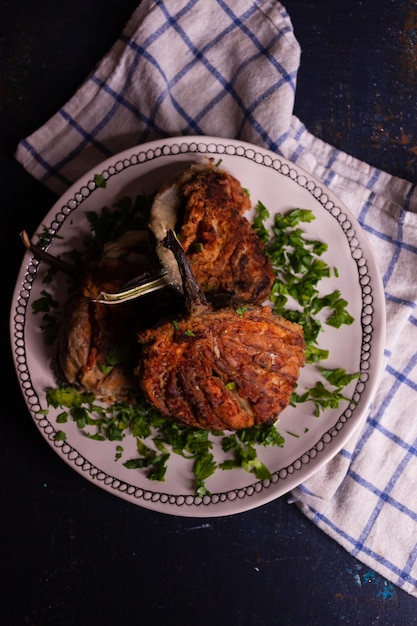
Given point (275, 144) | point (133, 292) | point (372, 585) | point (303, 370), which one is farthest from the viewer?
point (372, 585)

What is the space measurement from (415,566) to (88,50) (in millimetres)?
3422

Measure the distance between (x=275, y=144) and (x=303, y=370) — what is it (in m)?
1.21

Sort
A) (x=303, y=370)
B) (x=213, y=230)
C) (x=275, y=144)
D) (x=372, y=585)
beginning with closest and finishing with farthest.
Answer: (x=213, y=230), (x=303, y=370), (x=275, y=144), (x=372, y=585)

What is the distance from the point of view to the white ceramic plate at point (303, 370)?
10.9 feet

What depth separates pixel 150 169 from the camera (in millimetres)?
3383

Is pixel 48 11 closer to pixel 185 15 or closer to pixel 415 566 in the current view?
pixel 185 15

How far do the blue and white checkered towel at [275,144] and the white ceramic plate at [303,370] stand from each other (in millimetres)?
265

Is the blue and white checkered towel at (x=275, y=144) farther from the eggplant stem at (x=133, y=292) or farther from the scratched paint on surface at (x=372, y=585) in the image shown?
the eggplant stem at (x=133, y=292)

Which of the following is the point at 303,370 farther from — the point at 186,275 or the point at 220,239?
the point at 186,275

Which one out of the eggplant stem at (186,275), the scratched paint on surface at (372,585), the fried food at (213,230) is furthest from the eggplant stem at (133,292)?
the scratched paint on surface at (372,585)

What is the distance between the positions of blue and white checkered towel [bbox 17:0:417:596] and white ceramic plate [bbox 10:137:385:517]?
10.4 inches

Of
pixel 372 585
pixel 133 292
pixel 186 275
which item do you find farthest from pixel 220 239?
pixel 372 585

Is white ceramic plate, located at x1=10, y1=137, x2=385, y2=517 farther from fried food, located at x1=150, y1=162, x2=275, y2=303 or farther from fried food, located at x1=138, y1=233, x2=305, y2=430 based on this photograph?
fried food, located at x1=138, y1=233, x2=305, y2=430

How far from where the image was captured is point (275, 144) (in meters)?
3.52
